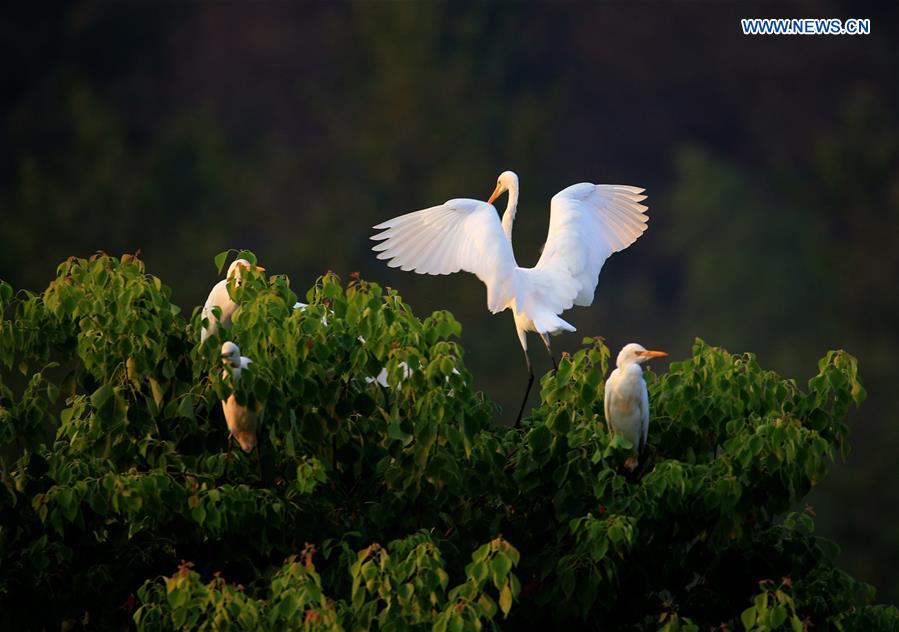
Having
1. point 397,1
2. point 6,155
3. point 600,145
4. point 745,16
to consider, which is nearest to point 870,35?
point 745,16

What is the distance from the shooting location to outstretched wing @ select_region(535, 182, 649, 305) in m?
8.92

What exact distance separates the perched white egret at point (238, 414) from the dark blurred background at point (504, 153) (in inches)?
703

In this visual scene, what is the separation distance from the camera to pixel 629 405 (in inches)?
288

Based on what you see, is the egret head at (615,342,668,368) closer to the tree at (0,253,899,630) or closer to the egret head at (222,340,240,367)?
the tree at (0,253,899,630)

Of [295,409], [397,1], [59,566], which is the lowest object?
[59,566]

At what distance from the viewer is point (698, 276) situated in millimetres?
33281

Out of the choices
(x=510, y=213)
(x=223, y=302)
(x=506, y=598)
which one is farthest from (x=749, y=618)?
(x=510, y=213)

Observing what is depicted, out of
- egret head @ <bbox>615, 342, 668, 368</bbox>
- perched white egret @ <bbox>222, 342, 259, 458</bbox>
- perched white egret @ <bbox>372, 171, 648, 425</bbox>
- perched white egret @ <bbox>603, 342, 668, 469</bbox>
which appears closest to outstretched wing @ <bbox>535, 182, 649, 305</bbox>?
perched white egret @ <bbox>372, 171, 648, 425</bbox>

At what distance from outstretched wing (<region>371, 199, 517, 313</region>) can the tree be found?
1.06 meters

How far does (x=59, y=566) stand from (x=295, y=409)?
1.17 m

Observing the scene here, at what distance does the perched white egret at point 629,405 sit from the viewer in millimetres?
7285

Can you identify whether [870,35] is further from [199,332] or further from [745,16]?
[199,332]

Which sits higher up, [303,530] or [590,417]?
[590,417]

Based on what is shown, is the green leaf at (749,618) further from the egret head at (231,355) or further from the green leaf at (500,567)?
the egret head at (231,355)
